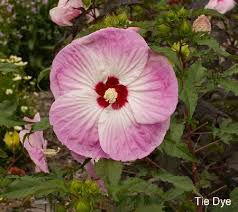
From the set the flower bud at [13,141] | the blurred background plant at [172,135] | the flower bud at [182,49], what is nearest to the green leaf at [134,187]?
the blurred background plant at [172,135]

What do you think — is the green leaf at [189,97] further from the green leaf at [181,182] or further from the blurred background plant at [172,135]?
the green leaf at [181,182]

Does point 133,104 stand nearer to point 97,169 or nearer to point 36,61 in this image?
point 97,169

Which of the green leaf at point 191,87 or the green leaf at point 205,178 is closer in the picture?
the green leaf at point 191,87

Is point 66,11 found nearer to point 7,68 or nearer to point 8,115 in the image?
point 7,68

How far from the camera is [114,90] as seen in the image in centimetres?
156

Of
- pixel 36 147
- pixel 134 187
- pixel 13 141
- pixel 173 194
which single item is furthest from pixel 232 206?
pixel 13 141

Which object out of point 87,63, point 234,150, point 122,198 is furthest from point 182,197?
point 87,63

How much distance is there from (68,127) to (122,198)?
36 centimetres

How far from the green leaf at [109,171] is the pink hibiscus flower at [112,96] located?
0.10 ft

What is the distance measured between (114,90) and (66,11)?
59 centimetres

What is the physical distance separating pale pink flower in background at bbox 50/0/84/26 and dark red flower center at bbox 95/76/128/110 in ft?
1.78

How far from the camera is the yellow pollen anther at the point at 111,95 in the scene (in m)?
1.55

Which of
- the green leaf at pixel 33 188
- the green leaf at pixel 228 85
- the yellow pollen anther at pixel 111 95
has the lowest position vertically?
the green leaf at pixel 33 188

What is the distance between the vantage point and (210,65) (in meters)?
2.64
